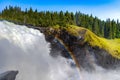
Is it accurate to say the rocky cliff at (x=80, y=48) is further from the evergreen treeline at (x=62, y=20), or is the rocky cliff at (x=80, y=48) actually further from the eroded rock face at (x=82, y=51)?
the evergreen treeline at (x=62, y=20)

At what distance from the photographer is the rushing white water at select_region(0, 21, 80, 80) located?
83438 millimetres

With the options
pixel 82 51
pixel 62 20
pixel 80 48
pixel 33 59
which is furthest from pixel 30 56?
pixel 62 20

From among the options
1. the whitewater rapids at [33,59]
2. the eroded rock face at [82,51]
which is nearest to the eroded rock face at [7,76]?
the whitewater rapids at [33,59]

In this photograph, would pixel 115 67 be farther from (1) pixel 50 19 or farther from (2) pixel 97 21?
(2) pixel 97 21

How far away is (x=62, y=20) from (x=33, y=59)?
54863 mm

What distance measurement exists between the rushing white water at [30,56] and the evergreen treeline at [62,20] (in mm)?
21465

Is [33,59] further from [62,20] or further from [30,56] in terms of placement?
[62,20]

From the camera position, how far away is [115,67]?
127m

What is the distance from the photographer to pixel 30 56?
103250 millimetres

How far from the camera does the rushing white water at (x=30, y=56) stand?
83.4 metres

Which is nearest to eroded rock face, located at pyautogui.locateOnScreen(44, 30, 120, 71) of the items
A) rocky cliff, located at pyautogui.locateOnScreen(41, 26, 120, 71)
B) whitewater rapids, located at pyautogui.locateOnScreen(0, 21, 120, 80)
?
rocky cliff, located at pyautogui.locateOnScreen(41, 26, 120, 71)

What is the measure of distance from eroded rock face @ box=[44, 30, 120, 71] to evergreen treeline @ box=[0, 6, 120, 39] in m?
11.1

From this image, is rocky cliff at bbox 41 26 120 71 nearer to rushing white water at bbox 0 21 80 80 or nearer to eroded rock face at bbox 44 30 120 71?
eroded rock face at bbox 44 30 120 71

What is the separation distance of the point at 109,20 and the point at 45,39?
84.1m
